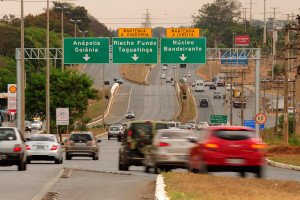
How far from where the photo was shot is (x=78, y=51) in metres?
51.8

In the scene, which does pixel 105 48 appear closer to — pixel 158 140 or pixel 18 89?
pixel 18 89

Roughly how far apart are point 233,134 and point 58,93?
47348mm

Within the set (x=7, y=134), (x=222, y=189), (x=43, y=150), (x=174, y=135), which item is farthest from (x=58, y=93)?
(x=222, y=189)

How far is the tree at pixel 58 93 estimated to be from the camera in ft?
219

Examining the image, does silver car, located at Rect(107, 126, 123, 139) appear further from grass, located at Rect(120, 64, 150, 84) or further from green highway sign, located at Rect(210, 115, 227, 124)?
grass, located at Rect(120, 64, 150, 84)

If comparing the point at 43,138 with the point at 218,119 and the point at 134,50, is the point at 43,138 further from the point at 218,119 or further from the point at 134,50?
the point at 218,119

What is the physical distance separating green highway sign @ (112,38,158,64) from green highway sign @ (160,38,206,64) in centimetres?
103

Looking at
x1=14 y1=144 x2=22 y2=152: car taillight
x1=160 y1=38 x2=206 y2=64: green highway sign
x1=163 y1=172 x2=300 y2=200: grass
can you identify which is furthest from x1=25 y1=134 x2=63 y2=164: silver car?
x1=160 y1=38 x2=206 y2=64: green highway sign

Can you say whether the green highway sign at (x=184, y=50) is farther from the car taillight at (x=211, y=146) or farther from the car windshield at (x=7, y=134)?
the car taillight at (x=211, y=146)

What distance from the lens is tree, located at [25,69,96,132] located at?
66.7 m

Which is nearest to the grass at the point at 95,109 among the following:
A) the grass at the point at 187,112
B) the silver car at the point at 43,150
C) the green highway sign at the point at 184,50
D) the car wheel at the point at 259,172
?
the grass at the point at 187,112

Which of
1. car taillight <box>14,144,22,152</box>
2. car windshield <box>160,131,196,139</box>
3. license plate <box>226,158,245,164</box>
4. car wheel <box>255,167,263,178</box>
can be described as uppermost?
car windshield <box>160,131,196,139</box>

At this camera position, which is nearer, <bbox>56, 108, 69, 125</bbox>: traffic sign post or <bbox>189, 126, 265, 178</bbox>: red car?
<bbox>189, 126, 265, 178</bbox>: red car

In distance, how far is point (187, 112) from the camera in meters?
122
